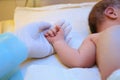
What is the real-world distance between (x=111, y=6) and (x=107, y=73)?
0.40 metres

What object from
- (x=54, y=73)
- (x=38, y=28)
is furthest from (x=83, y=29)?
(x=54, y=73)

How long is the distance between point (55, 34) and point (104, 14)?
0.24 meters

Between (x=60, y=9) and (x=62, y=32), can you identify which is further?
(x=60, y=9)

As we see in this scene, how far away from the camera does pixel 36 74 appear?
2.84 feet

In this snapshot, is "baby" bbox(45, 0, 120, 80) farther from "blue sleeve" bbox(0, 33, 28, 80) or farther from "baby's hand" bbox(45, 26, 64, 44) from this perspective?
"blue sleeve" bbox(0, 33, 28, 80)

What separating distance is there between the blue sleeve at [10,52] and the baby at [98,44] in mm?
177

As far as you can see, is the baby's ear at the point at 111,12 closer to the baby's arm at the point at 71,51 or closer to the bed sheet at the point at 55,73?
the baby's arm at the point at 71,51

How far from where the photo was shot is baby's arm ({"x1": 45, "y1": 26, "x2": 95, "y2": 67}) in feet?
3.12

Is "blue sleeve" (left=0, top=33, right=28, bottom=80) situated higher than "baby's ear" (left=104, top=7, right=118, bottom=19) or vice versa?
"baby's ear" (left=104, top=7, right=118, bottom=19)

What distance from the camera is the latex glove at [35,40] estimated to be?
93 cm

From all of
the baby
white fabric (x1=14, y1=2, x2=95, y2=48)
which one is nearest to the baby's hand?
the baby

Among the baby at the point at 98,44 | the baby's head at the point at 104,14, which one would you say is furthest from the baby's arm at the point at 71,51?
the baby's head at the point at 104,14

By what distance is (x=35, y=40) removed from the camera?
3.17 ft

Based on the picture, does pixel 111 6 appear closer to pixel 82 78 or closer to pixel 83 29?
pixel 83 29
